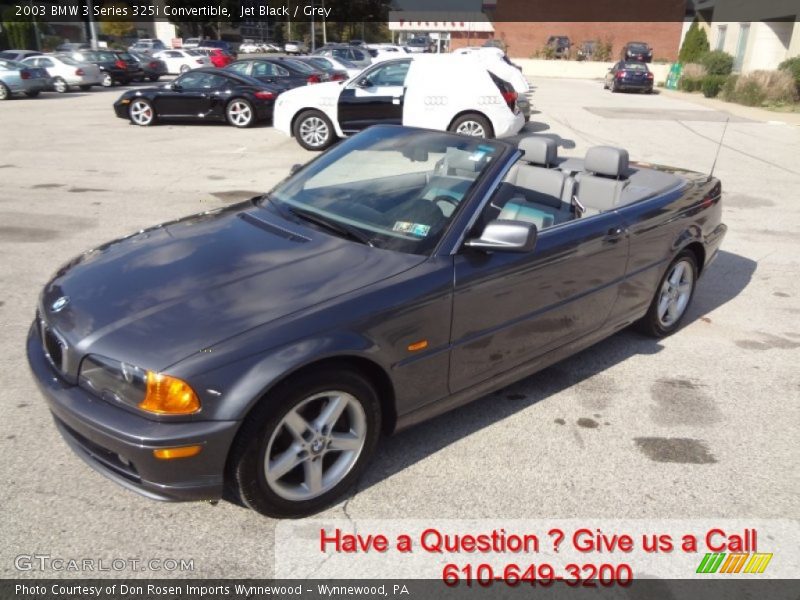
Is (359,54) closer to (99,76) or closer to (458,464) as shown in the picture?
(99,76)

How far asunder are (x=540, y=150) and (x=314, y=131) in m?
8.57

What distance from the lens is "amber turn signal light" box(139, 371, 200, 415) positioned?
2.38 meters

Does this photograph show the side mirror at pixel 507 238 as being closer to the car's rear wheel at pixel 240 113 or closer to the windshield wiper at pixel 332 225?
the windshield wiper at pixel 332 225

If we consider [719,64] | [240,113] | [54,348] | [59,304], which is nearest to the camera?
[54,348]

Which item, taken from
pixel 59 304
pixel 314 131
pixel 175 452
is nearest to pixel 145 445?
pixel 175 452

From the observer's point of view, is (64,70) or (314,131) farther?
(64,70)

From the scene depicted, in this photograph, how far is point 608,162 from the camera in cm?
449

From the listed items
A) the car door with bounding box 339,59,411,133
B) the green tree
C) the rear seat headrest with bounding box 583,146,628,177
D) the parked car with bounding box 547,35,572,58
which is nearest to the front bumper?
the rear seat headrest with bounding box 583,146,628,177

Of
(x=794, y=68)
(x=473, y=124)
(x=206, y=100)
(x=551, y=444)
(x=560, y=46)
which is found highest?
(x=560, y=46)

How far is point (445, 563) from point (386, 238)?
1501 millimetres

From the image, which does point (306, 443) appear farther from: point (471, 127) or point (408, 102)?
point (408, 102)

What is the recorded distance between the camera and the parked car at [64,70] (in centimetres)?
2448

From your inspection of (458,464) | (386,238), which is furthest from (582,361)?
(386,238)

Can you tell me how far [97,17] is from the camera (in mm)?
59312
